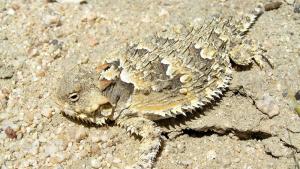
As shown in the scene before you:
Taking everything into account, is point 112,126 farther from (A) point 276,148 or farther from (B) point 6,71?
(A) point 276,148

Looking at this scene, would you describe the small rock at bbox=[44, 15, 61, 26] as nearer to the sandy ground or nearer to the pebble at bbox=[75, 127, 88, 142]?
the sandy ground

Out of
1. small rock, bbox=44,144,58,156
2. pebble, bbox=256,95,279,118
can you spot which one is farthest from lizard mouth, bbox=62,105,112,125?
pebble, bbox=256,95,279,118

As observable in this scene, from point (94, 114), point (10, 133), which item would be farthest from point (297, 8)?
point (10, 133)

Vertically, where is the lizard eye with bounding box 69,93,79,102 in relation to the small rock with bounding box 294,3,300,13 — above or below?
below

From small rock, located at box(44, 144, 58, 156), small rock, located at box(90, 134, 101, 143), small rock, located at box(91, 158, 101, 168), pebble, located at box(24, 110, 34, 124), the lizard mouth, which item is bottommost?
small rock, located at box(91, 158, 101, 168)

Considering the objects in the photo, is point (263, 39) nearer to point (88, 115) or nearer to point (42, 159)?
point (88, 115)

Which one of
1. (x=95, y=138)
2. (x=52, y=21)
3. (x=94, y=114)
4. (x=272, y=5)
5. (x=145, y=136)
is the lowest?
(x=95, y=138)
